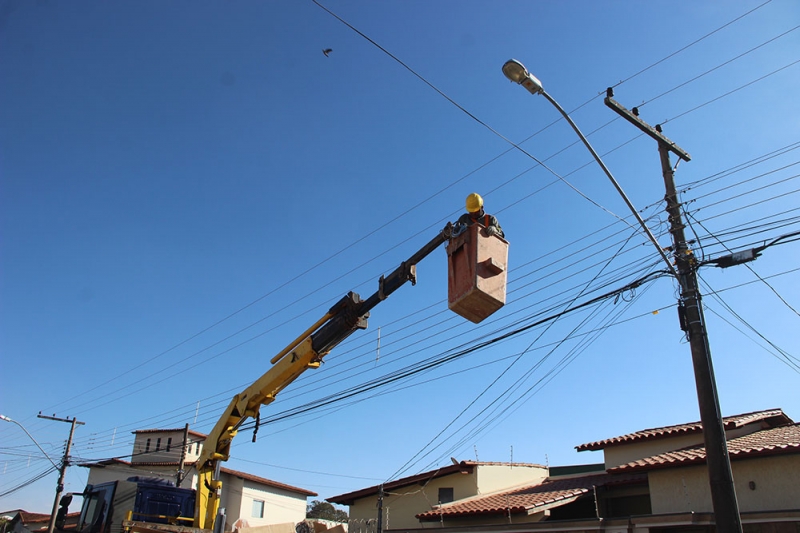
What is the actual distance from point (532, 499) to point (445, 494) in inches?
215

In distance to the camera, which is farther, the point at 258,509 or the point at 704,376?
the point at 258,509

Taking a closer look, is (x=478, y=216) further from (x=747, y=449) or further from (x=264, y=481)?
(x=264, y=481)

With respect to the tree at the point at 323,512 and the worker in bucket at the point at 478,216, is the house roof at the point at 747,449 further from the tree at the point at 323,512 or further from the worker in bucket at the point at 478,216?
the tree at the point at 323,512

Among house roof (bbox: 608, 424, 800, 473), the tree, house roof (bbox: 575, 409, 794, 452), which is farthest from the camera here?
the tree

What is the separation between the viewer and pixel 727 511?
8.41 m

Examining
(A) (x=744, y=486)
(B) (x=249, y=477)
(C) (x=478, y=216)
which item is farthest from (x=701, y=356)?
(B) (x=249, y=477)

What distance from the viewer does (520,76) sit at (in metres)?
9.29

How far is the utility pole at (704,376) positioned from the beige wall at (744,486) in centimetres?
459

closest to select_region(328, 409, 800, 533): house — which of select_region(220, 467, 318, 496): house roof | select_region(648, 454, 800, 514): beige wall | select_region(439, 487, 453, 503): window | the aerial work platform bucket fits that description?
select_region(648, 454, 800, 514): beige wall

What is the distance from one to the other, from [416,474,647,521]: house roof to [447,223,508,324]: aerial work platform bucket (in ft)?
37.4

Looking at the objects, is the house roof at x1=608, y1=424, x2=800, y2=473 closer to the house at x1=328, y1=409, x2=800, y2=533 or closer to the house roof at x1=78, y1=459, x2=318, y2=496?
the house at x1=328, y1=409, x2=800, y2=533

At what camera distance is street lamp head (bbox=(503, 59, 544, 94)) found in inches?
363

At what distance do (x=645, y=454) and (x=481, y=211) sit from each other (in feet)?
47.9

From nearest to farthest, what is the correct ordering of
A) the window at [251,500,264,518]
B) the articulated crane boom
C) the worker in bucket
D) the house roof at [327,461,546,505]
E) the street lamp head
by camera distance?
the worker in bucket → the street lamp head → the articulated crane boom → the house roof at [327,461,546,505] → the window at [251,500,264,518]
